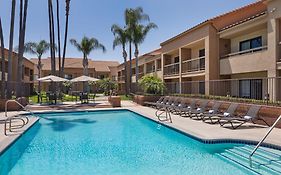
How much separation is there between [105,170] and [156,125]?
755 centimetres

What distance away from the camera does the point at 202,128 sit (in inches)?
491

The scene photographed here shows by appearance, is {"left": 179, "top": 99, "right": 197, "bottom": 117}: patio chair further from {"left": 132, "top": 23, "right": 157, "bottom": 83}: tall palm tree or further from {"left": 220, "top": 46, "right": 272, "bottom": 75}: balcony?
{"left": 132, "top": 23, "right": 157, "bottom": 83}: tall palm tree

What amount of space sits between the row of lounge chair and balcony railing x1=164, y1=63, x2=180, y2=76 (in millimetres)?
7436

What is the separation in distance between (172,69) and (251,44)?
11115 mm

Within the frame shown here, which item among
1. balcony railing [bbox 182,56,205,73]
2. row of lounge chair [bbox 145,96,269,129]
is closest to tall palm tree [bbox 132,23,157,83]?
balcony railing [bbox 182,56,205,73]

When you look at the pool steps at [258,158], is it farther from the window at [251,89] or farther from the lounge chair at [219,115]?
the window at [251,89]

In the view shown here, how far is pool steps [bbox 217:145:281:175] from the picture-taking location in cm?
737

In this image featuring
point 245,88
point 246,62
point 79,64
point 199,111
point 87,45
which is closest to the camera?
point 199,111

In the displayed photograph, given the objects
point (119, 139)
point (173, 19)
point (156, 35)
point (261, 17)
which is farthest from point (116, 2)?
point (119, 139)

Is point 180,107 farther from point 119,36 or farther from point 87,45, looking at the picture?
point 87,45

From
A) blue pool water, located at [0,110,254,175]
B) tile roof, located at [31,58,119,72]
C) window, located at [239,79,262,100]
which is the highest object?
tile roof, located at [31,58,119,72]

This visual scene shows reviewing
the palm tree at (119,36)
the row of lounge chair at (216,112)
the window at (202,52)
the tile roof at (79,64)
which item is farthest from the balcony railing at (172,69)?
the tile roof at (79,64)

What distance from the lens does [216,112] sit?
48.8 feet

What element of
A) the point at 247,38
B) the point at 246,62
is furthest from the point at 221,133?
the point at 247,38
